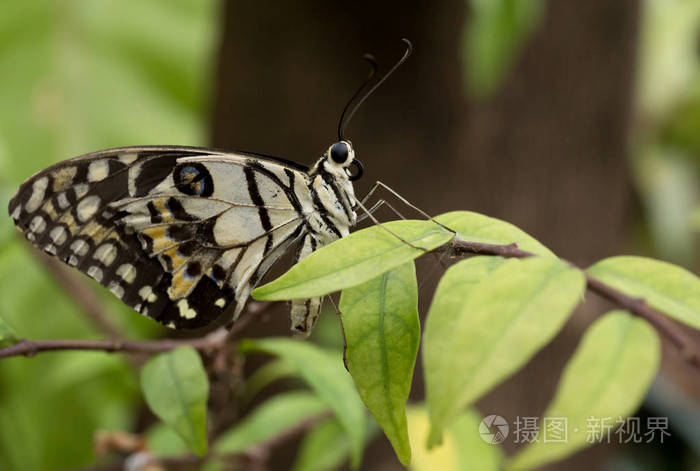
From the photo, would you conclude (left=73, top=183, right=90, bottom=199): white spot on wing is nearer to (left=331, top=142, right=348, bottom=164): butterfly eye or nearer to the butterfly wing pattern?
the butterfly wing pattern

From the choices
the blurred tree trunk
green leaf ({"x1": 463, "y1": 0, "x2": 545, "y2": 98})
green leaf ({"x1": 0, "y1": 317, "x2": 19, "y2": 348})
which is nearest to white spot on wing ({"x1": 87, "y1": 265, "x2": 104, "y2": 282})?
green leaf ({"x1": 0, "y1": 317, "x2": 19, "y2": 348})

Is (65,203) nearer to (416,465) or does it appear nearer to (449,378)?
(449,378)

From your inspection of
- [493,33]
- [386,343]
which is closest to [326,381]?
Result: [386,343]

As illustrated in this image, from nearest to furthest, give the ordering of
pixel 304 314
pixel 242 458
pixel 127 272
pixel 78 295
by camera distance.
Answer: pixel 304 314 < pixel 127 272 < pixel 242 458 < pixel 78 295

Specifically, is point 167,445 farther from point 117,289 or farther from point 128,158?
point 128,158

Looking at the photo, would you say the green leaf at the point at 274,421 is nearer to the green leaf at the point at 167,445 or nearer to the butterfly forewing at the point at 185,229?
the green leaf at the point at 167,445

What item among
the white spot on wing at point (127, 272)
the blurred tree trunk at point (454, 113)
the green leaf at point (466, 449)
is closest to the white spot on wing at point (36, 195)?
the white spot on wing at point (127, 272)

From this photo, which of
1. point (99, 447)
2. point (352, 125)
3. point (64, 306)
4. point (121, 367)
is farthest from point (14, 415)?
point (352, 125)
